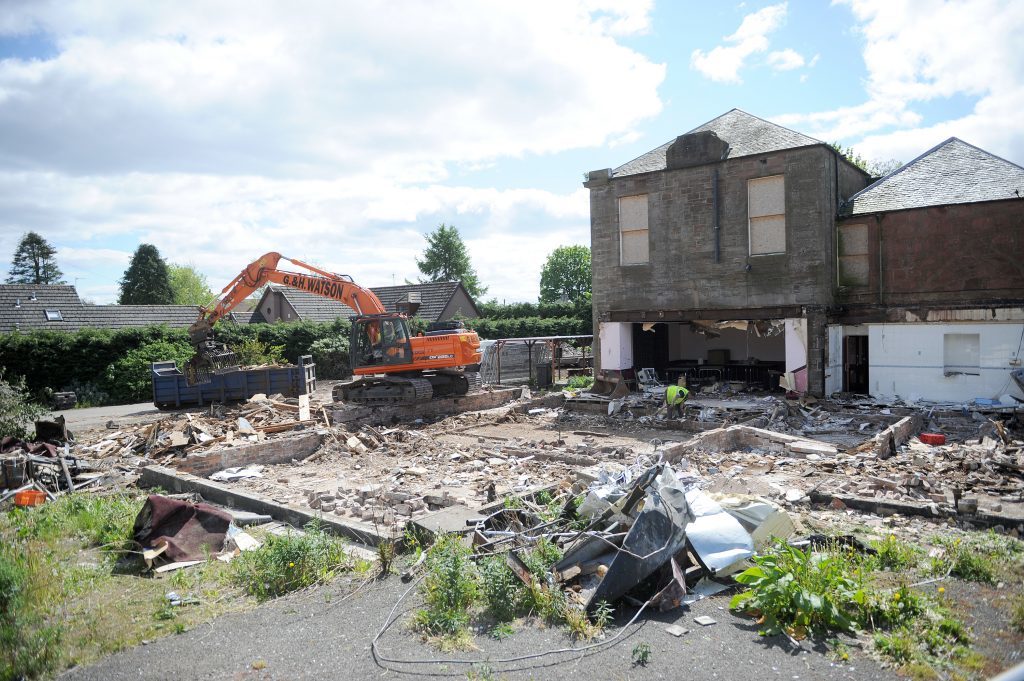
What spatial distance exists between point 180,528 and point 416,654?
160 inches

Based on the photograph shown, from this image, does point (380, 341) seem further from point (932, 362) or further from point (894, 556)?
point (932, 362)

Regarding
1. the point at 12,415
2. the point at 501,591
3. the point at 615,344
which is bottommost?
the point at 501,591

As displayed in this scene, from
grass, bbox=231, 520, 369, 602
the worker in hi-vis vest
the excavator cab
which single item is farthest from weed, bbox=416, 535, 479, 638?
the excavator cab

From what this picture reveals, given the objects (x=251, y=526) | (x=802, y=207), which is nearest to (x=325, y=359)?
(x=802, y=207)

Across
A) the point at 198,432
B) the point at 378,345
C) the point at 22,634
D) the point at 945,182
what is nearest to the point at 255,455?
the point at 198,432

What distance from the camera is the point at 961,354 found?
58.2 feet

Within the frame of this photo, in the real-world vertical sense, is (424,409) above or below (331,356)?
below

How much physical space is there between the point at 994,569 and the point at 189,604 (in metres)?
7.11

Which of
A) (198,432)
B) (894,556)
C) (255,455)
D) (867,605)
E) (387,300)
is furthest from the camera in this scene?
(387,300)

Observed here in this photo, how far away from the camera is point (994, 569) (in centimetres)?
590

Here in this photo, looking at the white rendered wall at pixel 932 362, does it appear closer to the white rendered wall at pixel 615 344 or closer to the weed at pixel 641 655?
the white rendered wall at pixel 615 344

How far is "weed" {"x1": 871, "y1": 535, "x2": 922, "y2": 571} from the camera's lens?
614 cm

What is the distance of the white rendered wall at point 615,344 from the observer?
21.6 metres

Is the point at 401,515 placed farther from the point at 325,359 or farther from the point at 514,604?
the point at 325,359
